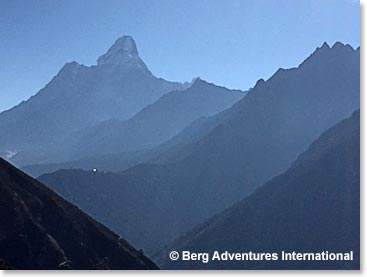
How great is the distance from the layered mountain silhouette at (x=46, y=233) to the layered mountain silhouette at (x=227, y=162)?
73.2 meters

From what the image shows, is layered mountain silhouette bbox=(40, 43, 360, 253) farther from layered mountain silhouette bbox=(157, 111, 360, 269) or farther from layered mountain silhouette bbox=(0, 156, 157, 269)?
layered mountain silhouette bbox=(0, 156, 157, 269)

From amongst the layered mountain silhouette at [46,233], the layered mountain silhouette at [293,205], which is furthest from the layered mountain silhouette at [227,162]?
the layered mountain silhouette at [46,233]

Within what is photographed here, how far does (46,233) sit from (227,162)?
11841 centimetres

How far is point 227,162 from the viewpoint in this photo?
5896 inches

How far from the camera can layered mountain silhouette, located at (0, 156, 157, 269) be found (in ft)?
100

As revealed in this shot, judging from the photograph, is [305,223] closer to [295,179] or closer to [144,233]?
[295,179]

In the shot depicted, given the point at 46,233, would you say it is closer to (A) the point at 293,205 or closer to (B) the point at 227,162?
(A) the point at 293,205

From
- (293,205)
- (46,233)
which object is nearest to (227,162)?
(293,205)

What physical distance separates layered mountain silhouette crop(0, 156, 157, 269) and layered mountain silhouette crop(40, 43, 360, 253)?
240 ft

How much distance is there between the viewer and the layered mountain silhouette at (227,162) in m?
122

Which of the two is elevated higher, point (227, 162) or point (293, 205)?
point (227, 162)

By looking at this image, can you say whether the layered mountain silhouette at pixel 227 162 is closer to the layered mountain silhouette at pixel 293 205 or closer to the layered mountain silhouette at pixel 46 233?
the layered mountain silhouette at pixel 293 205

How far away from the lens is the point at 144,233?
115500mm

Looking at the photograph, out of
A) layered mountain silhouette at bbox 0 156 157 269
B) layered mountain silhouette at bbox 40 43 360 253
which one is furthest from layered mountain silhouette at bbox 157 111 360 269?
layered mountain silhouette at bbox 0 156 157 269
